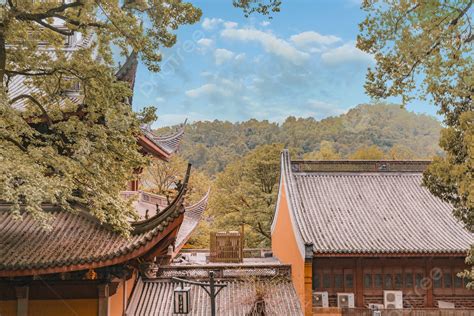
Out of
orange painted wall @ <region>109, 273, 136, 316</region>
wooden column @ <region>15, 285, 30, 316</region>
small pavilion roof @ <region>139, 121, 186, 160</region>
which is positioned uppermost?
small pavilion roof @ <region>139, 121, 186, 160</region>

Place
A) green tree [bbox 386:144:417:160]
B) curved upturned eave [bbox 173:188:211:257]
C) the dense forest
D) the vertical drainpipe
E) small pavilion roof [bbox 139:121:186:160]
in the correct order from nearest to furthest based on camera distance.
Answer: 1. small pavilion roof [bbox 139:121:186:160]
2. the vertical drainpipe
3. curved upturned eave [bbox 173:188:211:257]
4. the dense forest
5. green tree [bbox 386:144:417:160]

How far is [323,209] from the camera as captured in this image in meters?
13.3

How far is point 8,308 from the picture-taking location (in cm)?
655

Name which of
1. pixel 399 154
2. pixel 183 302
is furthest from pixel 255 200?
pixel 399 154

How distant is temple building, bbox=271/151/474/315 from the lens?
35.7 ft

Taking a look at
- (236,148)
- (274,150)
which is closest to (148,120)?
(274,150)

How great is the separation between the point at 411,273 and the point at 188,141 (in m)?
67.5

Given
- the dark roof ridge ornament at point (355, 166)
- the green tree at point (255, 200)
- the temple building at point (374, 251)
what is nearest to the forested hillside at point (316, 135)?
the green tree at point (255, 200)

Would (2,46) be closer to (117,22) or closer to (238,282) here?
(117,22)

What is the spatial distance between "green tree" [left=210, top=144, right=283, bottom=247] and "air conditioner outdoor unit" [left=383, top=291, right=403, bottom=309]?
949 cm

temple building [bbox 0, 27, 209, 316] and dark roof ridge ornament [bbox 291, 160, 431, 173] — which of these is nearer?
temple building [bbox 0, 27, 209, 316]

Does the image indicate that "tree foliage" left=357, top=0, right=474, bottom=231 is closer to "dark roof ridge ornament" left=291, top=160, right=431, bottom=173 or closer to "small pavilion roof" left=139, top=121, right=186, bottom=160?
"small pavilion roof" left=139, top=121, right=186, bottom=160

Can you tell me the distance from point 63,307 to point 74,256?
4.15 feet

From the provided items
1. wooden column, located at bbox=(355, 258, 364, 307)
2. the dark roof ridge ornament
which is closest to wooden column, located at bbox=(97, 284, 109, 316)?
wooden column, located at bbox=(355, 258, 364, 307)
